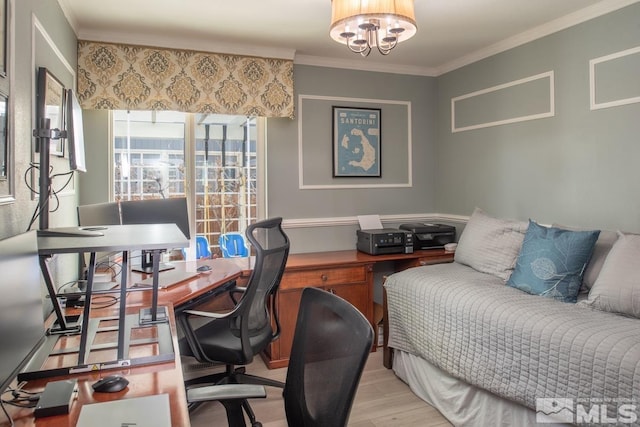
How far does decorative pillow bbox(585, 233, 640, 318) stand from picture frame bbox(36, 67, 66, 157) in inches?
102

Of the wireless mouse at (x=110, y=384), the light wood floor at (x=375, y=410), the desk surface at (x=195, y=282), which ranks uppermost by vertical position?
the desk surface at (x=195, y=282)

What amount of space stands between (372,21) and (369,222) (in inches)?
79.5

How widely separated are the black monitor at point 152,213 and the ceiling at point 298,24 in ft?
3.95

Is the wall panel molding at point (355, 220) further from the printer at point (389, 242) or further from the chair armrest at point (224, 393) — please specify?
the chair armrest at point (224, 393)

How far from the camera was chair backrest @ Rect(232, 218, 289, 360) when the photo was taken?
2.24 m

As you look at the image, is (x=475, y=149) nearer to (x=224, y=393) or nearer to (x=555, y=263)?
(x=555, y=263)

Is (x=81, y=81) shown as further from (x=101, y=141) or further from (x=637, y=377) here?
(x=637, y=377)

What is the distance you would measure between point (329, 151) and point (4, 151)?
8.42 feet

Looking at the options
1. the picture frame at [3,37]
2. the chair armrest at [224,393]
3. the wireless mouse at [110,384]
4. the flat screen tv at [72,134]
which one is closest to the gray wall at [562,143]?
the chair armrest at [224,393]

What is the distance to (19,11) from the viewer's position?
1.67 m

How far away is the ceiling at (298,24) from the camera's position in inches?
102

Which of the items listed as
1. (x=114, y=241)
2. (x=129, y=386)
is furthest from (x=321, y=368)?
(x=114, y=241)

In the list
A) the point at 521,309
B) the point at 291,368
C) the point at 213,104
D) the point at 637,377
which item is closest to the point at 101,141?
the point at 213,104

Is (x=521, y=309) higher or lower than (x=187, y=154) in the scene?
lower
